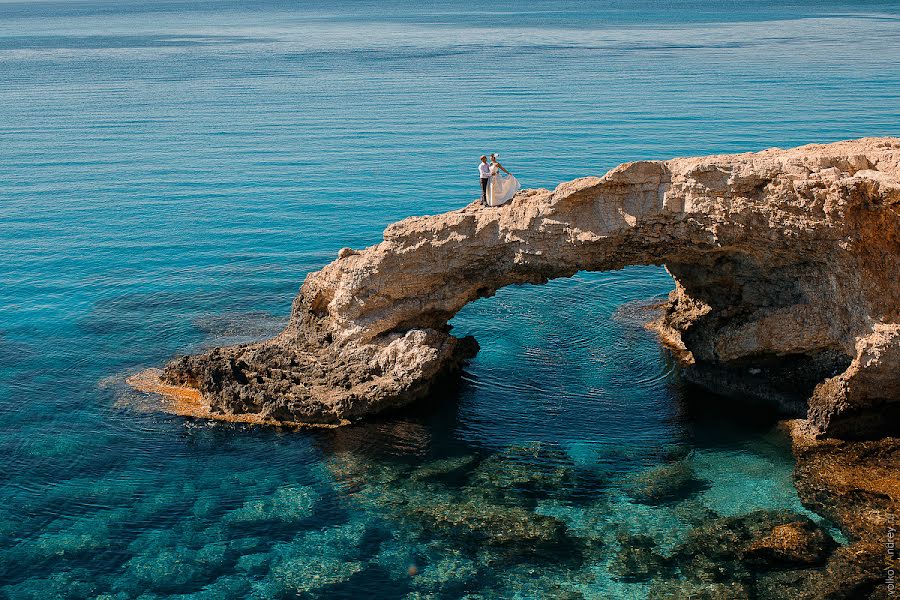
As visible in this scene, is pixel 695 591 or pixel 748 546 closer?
pixel 695 591

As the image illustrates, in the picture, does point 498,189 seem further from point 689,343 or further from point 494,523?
point 494,523

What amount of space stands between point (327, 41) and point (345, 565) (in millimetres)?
112707

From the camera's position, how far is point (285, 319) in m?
33.2

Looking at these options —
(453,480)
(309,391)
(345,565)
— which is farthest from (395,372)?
(345,565)

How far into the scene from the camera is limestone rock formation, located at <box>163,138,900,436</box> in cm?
2184

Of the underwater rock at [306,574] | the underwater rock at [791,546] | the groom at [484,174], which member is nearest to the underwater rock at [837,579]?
the underwater rock at [791,546]

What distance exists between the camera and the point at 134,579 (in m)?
19.1

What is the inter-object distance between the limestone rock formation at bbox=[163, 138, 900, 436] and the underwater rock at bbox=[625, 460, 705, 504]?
3.69 meters

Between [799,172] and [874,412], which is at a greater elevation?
[799,172]

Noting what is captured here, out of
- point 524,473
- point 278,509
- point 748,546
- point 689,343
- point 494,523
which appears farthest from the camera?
point 689,343

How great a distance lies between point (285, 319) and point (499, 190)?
10985 millimetres

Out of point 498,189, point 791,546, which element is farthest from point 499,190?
point 791,546

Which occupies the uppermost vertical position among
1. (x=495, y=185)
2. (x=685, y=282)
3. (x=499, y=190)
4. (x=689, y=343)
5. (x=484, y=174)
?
(x=484, y=174)

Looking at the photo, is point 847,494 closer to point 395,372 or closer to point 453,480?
point 453,480
